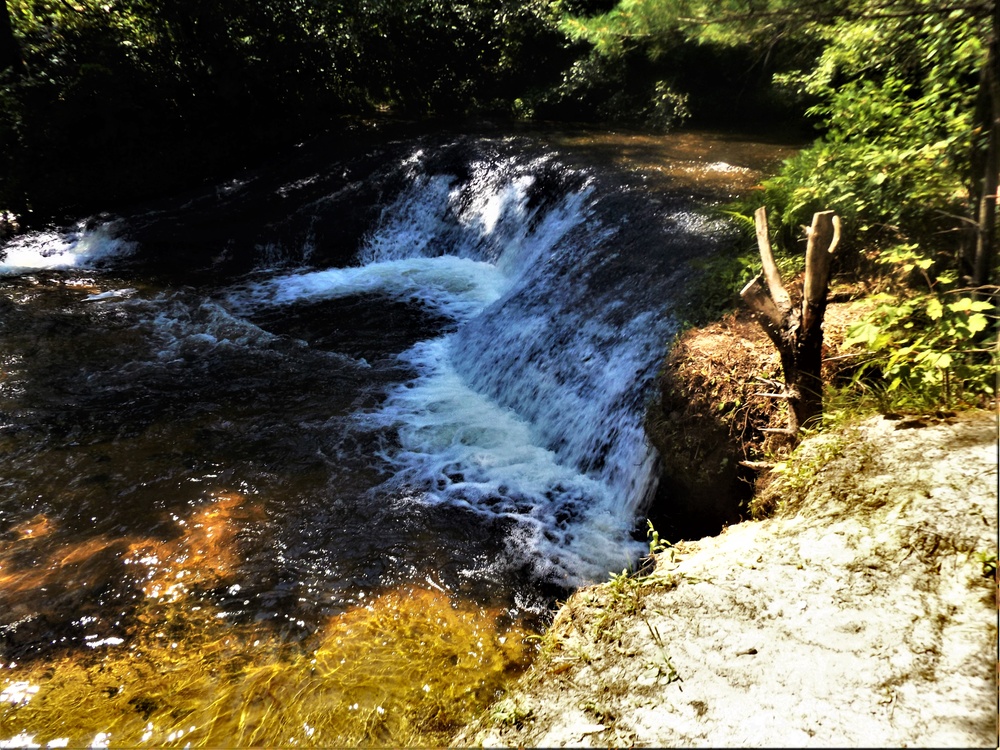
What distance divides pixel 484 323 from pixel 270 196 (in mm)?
7118

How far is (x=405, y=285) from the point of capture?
9.89 metres

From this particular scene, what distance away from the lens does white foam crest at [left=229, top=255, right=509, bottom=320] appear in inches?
364

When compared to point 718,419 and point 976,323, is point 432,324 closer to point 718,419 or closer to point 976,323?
point 718,419

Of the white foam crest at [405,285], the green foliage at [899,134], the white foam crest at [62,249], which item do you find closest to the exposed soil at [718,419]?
the green foliage at [899,134]

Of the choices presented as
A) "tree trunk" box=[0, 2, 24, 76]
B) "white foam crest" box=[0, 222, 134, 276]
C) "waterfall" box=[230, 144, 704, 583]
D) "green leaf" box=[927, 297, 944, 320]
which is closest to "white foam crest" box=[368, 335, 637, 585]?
"waterfall" box=[230, 144, 704, 583]

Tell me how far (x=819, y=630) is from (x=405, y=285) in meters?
8.45

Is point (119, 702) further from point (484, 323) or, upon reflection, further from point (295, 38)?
point (295, 38)

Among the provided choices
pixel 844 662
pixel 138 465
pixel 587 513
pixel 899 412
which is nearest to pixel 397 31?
pixel 138 465

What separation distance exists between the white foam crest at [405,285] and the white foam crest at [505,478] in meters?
2.35

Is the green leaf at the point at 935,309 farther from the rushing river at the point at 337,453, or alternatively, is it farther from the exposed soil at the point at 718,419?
the rushing river at the point at 337,453

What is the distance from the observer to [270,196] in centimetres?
1240

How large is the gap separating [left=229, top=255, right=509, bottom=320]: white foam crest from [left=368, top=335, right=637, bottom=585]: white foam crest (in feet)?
7.69

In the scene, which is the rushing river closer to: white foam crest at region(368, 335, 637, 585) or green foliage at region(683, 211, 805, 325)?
white foam crest at region(368, 335, 637, 585)

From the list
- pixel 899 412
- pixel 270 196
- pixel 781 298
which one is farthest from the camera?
pixel 270 196
